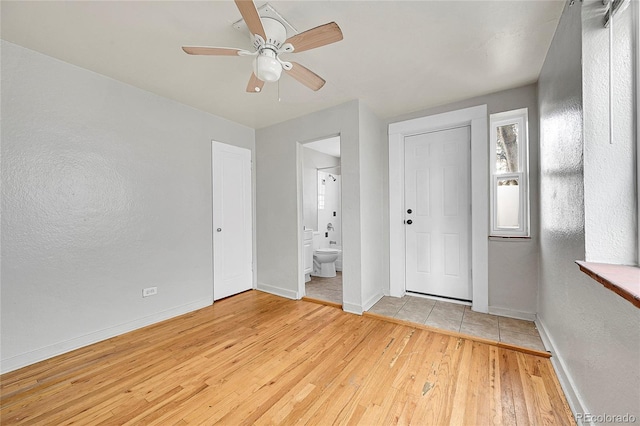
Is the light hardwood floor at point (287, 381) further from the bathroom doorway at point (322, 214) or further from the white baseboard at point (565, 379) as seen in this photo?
the bathroom doorway at point (322, 214)

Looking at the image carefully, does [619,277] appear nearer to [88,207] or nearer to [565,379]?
[565,379]

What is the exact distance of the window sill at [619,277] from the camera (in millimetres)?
817

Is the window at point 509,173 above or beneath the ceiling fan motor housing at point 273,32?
beneath

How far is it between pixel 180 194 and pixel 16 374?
6.14 feet

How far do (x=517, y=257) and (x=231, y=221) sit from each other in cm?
344

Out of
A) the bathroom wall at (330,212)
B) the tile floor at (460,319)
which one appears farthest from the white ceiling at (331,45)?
the bathroom wall at (330,212)

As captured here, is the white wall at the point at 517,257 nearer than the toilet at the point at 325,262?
Yes

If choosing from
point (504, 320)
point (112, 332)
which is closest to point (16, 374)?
point (112, 332)

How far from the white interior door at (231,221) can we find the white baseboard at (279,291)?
0.21m

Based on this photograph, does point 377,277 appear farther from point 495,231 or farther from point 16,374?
point 16,374

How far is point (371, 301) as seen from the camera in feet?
9.86

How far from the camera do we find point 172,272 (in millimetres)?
2822

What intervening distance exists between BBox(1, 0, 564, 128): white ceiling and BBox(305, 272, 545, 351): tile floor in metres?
2.39

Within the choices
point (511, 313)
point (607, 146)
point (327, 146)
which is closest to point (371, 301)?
point (511, 313)
